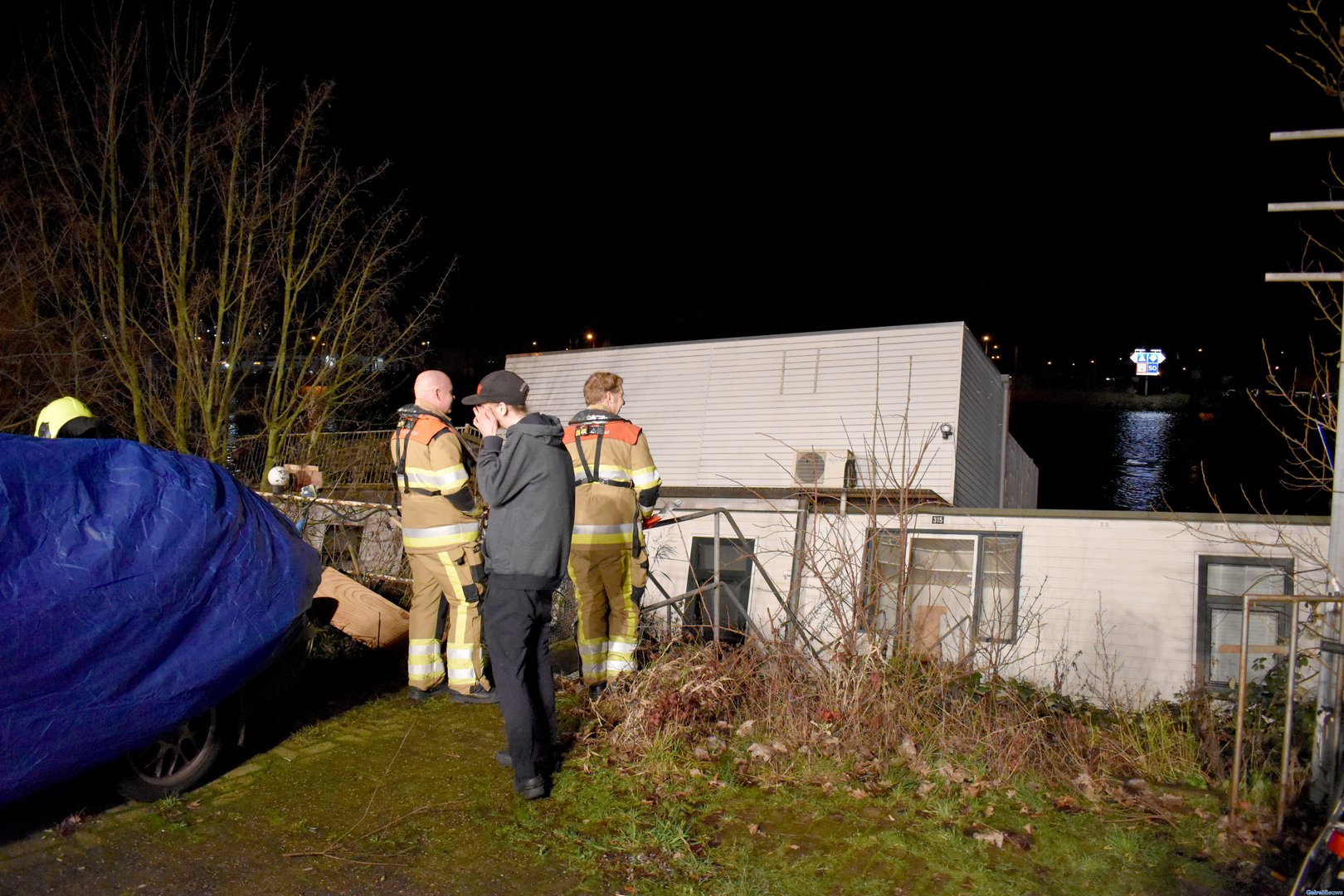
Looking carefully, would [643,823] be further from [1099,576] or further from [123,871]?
[1099,576]

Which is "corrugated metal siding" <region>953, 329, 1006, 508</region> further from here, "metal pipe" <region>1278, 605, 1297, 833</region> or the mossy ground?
the mossy ground

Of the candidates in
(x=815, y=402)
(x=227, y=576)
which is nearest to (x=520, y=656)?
(x=227, y=576)

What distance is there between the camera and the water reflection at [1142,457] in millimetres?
39469

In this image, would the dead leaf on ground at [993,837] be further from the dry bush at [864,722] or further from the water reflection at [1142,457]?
the water reflection at [1142,457]

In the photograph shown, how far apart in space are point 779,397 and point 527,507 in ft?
37.8

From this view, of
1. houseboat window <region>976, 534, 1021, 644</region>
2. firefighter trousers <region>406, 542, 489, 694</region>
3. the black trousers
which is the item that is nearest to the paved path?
the black trousers

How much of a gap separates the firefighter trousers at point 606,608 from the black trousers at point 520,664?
140 cm

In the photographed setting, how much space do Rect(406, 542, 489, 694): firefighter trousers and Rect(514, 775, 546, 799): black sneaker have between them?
4.29 feet

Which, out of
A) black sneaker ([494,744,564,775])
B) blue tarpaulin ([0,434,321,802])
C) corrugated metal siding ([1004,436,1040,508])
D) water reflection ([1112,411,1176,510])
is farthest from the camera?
water reflection ([1112,411,1176,510])

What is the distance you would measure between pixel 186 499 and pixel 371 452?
33.6 feet

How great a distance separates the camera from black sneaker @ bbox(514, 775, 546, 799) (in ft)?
12.5

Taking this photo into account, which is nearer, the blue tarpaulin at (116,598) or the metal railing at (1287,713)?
the blue tarpaulin at (116,598)

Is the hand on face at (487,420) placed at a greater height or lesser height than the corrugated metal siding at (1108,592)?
greater

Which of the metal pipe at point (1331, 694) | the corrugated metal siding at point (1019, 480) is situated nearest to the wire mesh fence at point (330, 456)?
the metal pipe at point (1331, 694)
